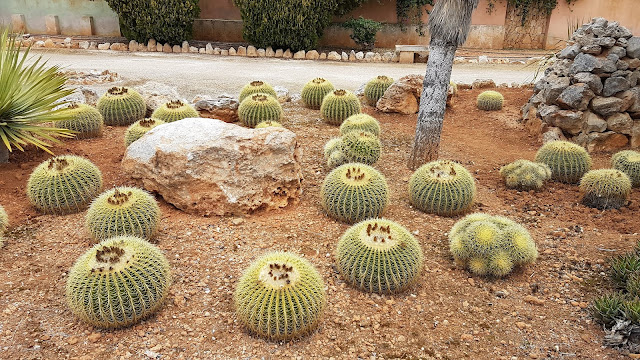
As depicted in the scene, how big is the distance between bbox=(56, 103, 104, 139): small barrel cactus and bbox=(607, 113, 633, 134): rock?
8.42 meters

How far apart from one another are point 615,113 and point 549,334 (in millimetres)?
5786

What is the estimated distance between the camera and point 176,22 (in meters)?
17.4

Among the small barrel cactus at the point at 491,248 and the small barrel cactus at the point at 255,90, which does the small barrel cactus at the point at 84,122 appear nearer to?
the small barrel cactus at the point at 255,90

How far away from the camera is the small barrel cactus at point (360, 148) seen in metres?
6.83

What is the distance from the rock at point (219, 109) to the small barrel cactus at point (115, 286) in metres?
5.34

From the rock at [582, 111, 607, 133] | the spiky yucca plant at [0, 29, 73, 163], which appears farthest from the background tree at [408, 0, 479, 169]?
the spiky yucca plant at [0, 29, 73, 163]

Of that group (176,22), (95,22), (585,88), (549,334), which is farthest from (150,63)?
(549,334)

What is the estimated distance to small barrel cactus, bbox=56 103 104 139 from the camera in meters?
7.34

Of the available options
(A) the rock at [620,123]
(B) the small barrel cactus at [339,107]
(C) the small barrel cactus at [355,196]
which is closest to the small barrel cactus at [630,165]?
(A) the rock at [620,123]

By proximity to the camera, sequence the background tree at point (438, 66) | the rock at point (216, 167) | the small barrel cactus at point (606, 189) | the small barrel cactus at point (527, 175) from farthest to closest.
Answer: the small barrel cactus at point (527, 175), the background tree at point (438, 66), the small barrel cactus at point (606, 189), the rock at point (216, 167)

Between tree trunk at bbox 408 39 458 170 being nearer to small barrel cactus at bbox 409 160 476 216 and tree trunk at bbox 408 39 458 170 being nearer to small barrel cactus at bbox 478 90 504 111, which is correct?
small barrel cactus at bbox 409 160 476 216

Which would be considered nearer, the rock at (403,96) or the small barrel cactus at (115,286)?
the small barrel cactus at (115,286)

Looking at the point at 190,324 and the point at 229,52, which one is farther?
the point at 229,52

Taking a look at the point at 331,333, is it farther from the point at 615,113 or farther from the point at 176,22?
the point at 176,22
